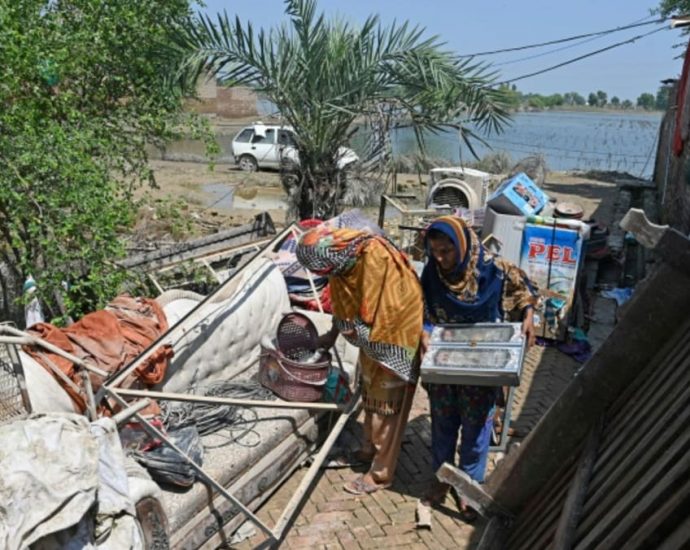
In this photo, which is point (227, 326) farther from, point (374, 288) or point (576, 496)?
point (576, 496)

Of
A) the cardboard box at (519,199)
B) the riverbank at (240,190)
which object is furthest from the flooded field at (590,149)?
the cardboard box at (519,199)

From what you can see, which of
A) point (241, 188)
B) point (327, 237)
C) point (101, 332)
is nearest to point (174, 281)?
point (101, 332)

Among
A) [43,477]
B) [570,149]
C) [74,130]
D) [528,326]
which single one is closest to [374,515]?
[528,326]

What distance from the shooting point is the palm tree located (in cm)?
733

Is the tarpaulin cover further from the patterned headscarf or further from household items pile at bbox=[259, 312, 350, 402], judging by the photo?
household items pile at bbox=[259, 312, 350, 402]

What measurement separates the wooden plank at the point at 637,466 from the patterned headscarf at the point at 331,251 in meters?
2.61

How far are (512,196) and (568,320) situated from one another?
1689mm

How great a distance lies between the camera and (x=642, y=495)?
142 cm

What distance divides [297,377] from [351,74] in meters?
4.13

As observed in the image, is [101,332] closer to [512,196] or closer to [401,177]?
[512,196]

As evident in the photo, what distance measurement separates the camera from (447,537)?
4078 millimetres

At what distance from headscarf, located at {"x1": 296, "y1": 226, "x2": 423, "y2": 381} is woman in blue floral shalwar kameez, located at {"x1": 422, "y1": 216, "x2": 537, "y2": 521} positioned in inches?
5.6

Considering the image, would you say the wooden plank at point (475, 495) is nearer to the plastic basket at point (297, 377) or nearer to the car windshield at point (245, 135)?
the plastic basket at point (297, 377)

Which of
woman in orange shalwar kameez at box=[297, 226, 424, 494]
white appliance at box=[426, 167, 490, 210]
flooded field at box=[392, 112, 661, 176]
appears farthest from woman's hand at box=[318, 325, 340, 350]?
flooded field at box=[392, 112, 661, 176]
